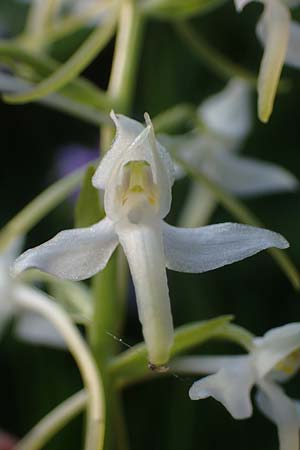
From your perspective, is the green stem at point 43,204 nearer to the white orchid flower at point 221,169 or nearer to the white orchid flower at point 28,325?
the white orchid flower at point 28,325

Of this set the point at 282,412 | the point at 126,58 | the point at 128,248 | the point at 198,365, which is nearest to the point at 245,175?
the point at 126,58

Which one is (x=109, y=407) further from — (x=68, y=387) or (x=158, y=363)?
(x=68, y=387)

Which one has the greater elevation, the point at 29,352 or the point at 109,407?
the point at 29,352

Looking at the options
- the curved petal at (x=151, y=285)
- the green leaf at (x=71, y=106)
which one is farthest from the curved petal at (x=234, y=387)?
the green leaf at (x=71, y=106)

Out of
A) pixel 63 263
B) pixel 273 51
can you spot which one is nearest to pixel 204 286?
pixel 273 51

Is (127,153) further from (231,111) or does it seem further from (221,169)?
(231,111)

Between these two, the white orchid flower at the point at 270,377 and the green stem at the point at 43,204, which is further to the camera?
the green stem at the point at 43,204

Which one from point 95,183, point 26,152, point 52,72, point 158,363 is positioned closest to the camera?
point 158,363
